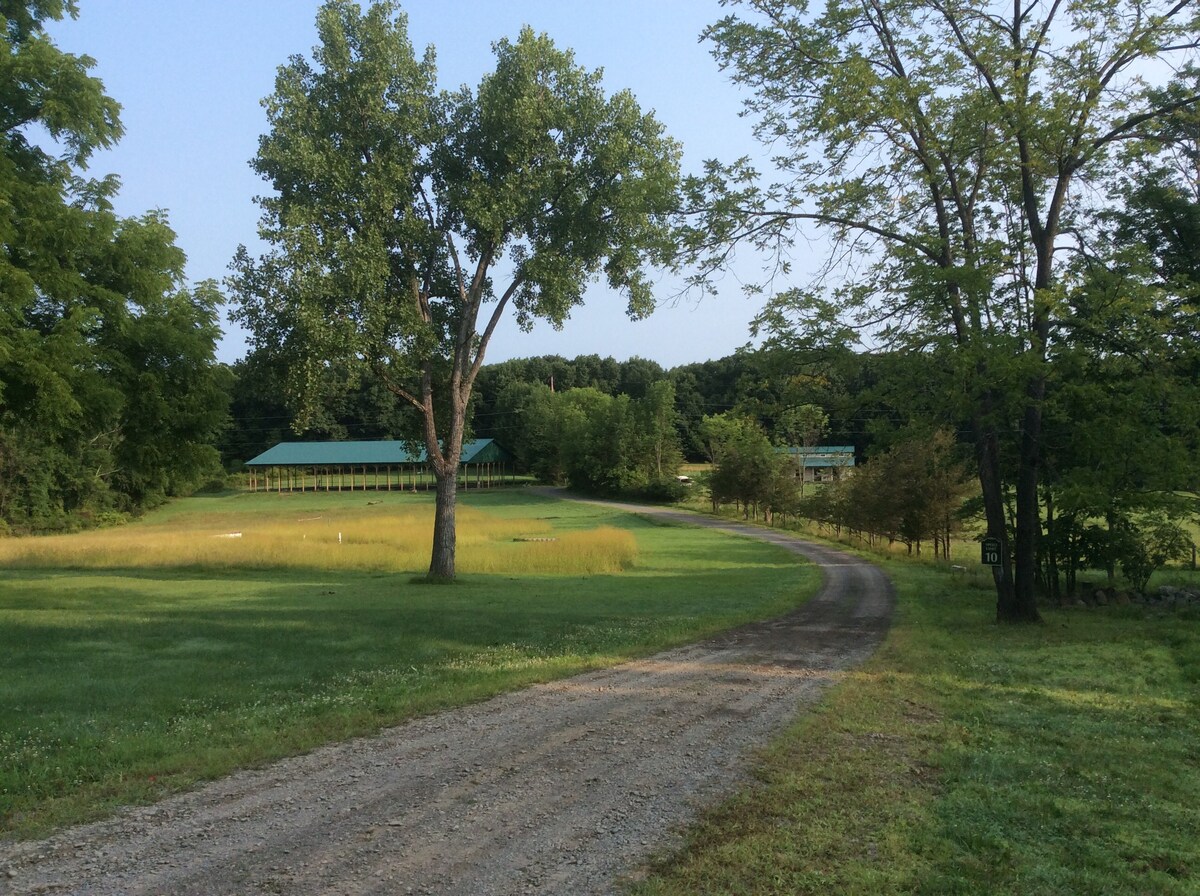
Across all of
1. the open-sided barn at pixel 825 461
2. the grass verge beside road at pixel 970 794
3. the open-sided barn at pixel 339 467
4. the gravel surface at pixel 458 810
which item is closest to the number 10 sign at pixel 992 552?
the grass verge beside road at pixel 970 794

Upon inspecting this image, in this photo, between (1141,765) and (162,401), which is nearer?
(1141,765)

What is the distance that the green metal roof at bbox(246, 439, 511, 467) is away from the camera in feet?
317

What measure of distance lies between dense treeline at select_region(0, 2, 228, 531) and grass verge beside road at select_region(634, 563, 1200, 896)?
12.6m


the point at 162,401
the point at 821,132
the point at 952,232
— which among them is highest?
the point at 821,132

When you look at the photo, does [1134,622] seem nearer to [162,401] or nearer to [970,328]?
[970,328]

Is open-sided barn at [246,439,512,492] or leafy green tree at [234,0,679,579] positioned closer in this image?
leafy green tree at [234,0,679,579]

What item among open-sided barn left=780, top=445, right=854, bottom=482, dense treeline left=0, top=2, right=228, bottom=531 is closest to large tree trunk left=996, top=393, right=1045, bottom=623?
dense treeline left=0, top=2, right=228, bottom=531

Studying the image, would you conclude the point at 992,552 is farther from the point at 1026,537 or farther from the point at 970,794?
the point at 970,794

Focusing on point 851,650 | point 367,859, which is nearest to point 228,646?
point 367,859

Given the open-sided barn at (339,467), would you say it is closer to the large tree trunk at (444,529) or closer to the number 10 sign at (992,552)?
the large tree trunk at (444,529)

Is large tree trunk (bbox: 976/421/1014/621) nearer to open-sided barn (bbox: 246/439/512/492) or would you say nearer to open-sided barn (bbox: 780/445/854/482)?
open-sided barn (bbox: 780/445/854/482)

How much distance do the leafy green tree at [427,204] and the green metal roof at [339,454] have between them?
238 feet

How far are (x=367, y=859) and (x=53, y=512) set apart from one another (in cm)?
6912

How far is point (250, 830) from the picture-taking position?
4.96 metres
